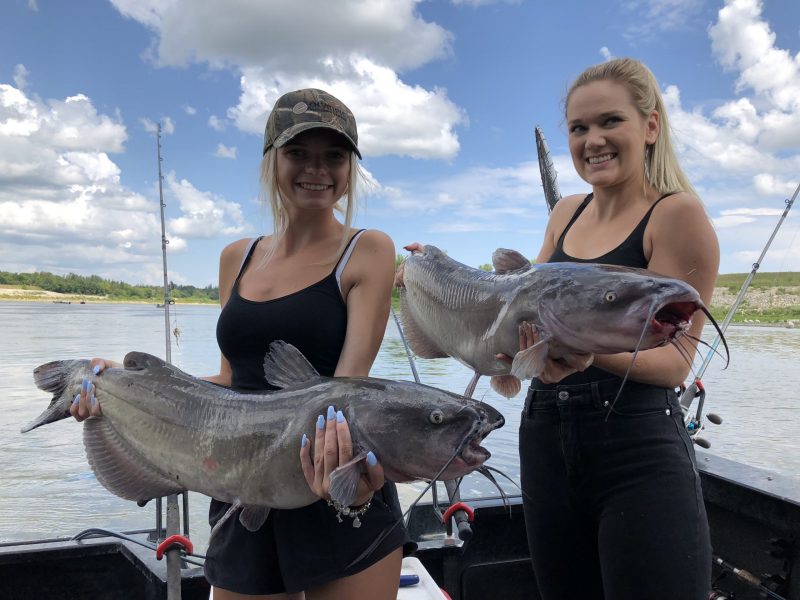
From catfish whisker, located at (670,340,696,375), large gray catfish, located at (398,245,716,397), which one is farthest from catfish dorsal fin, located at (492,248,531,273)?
catfish whisker, located at (670,340,696,375)

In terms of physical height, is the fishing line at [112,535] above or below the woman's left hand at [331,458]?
below

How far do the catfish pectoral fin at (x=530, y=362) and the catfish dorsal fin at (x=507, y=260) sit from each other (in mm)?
405

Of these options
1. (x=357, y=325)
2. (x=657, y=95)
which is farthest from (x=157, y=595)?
(x=657, y=95)

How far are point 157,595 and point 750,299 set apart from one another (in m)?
9.53

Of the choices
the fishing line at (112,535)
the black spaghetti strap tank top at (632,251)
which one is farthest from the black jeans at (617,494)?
the fishing line at (112,535)

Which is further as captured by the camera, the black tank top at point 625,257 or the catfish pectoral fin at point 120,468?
the catfish pectoral fin at point 120,468

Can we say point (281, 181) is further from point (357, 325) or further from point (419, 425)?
point (419, 425)

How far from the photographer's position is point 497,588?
3.95 m

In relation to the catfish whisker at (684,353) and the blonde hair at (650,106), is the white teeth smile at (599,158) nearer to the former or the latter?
the blonde hair at (650,106)

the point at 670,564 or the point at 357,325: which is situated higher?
the point at 357,325

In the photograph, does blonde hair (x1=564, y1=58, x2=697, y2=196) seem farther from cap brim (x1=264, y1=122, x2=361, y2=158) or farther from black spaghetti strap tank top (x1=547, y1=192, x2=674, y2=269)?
cap brim (x1=264, y1=122, x2=361, y2=158)

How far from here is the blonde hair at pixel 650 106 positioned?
209cm

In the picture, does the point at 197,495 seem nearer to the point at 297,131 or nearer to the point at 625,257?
the point at 297,131

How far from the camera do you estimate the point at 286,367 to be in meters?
1.91
